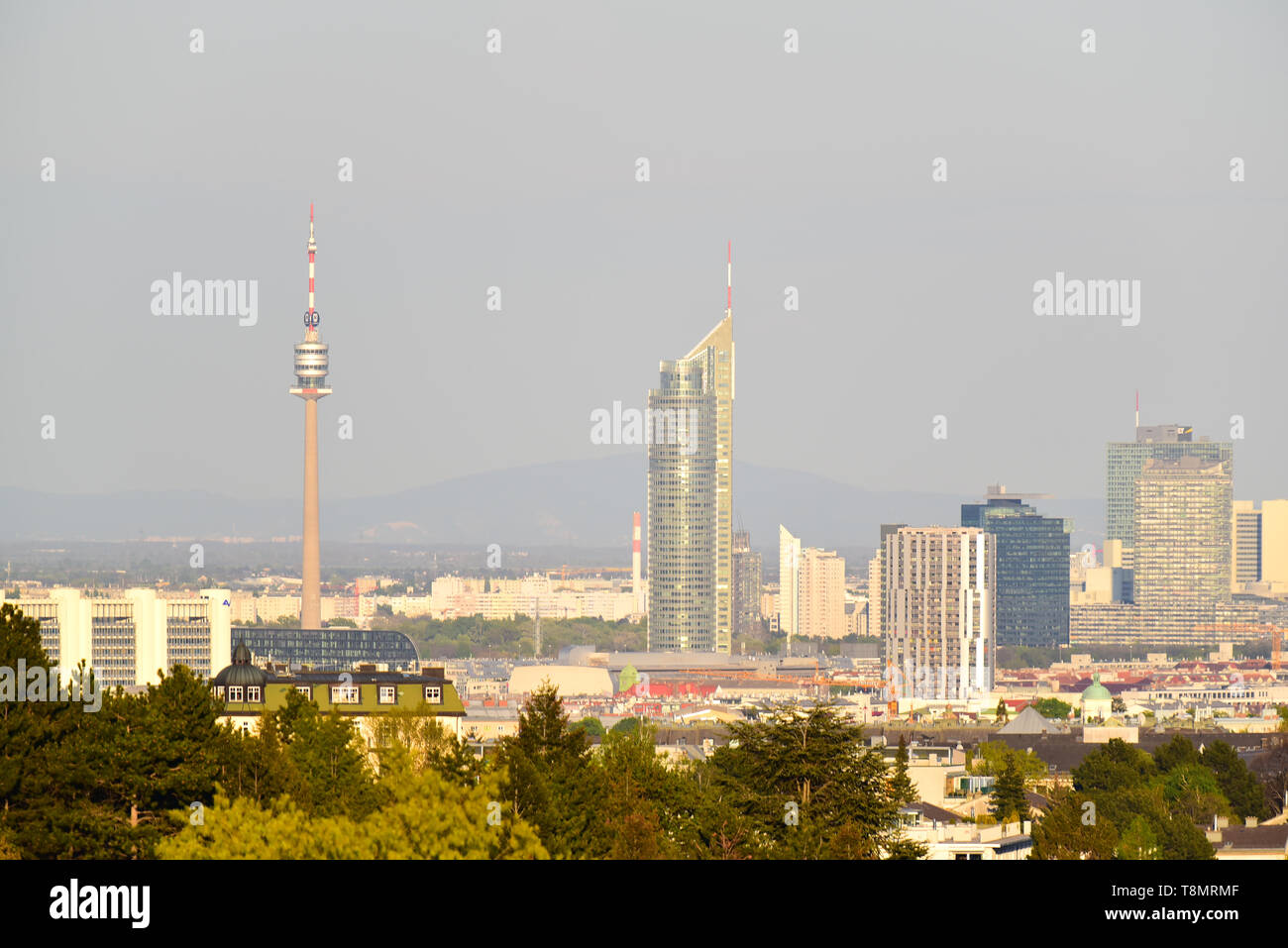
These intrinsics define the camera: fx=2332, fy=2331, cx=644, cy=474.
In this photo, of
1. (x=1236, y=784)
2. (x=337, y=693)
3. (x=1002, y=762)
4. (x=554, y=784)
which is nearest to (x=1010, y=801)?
(x=1236, y=784)

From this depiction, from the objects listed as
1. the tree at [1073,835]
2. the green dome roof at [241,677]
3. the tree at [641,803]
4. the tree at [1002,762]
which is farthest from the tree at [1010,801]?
the green dome roof at [241,677]

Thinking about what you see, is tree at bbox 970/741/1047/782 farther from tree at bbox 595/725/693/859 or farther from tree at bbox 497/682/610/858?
tree at bbox 497/682/610/858

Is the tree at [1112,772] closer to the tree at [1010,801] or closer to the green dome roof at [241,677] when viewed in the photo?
the tree at [1010,801]

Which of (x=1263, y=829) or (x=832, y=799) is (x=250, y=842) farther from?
(x=1263, y=829)

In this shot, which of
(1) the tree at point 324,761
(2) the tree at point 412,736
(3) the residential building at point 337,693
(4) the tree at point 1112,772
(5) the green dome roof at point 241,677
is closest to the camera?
(1) the tree at point 324,761

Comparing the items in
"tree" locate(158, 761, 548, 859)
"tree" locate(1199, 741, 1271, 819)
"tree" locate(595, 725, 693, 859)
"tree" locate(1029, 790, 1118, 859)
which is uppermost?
"tree" locate(158, 761, 548, 859)

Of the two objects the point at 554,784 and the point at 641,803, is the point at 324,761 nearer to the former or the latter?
the point at 641,803

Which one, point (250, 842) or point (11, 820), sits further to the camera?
point (11, 820)

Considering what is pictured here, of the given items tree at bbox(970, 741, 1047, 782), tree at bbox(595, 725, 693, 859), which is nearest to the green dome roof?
tree at bbox(595, 725, 693, 859)
